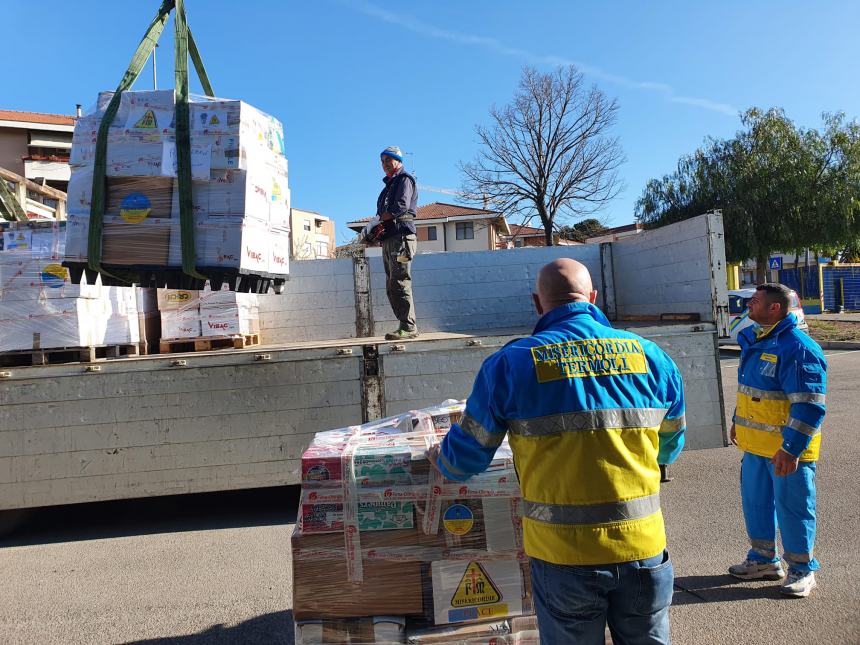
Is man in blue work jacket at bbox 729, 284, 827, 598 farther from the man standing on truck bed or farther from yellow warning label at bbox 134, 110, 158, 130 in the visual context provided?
yellow warning label at bbox 134, 110, 158, 130

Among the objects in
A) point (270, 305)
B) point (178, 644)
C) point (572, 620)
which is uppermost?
point (270, 305)

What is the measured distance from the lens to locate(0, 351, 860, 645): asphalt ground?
11.2 ft

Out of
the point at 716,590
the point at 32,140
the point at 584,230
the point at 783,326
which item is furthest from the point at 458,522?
the point at 32,140

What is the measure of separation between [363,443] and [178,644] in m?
1.69

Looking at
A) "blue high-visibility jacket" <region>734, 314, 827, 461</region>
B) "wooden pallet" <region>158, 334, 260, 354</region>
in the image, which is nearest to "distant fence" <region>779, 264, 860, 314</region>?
"blue high-visibility jacket" <region>734, 314, 827, 461</region>

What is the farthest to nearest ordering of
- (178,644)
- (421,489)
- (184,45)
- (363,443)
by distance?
(184,45) < (178,644) < (363,443) < (421,489)

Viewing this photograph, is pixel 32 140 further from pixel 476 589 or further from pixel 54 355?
pixel 476 589

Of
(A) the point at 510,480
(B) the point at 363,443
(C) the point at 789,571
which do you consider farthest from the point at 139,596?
(C) the point at 789,571

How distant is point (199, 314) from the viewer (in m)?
6.04

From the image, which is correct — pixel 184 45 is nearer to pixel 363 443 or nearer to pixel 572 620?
pixel 363 443

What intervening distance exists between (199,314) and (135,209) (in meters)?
2.05

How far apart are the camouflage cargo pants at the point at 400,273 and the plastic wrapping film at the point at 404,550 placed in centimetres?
343

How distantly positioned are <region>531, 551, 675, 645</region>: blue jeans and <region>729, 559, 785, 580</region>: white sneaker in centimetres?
218

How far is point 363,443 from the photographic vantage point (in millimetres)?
2791
